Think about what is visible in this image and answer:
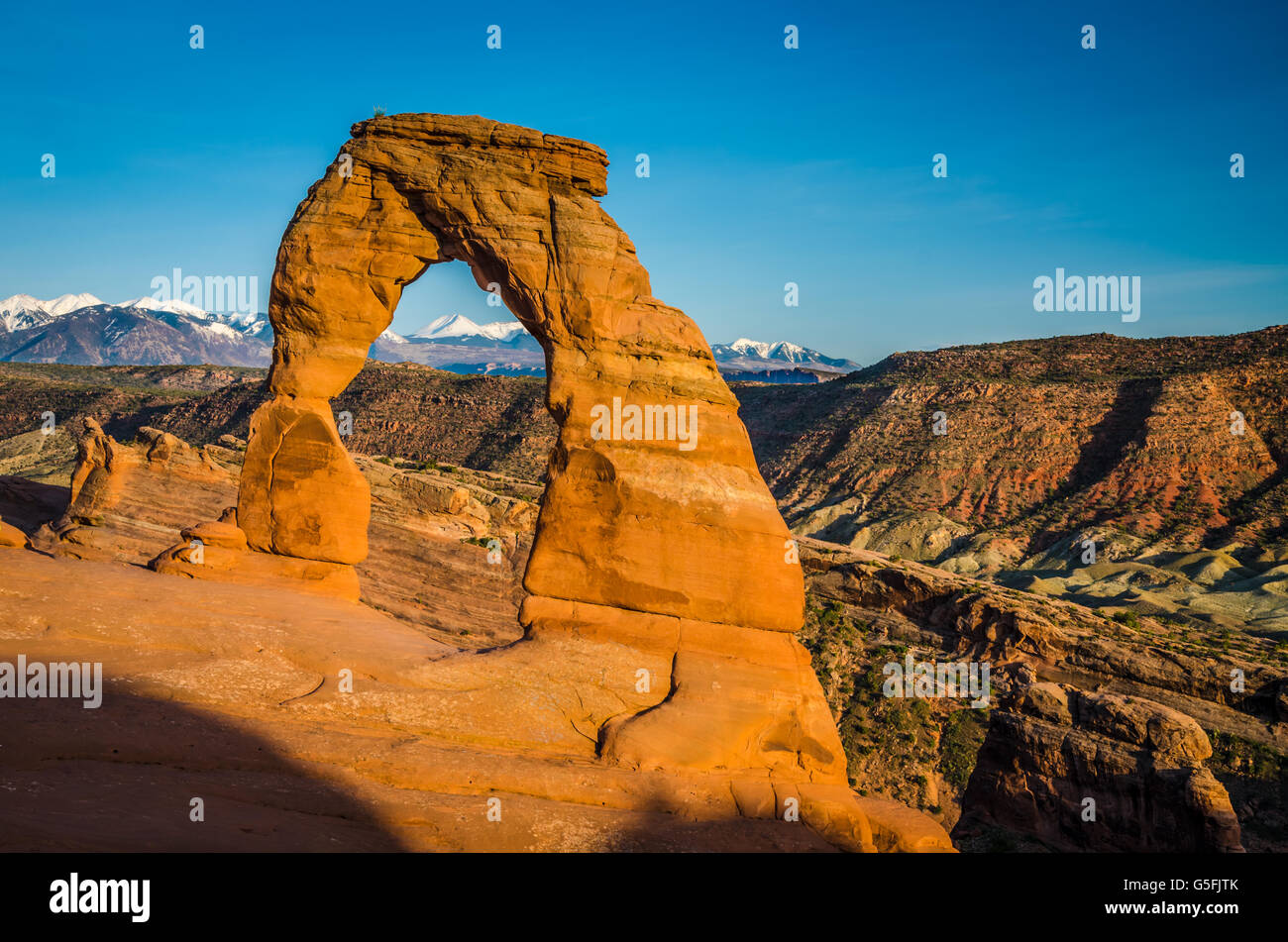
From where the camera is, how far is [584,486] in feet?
46.0

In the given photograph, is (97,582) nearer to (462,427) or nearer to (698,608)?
(698,608)

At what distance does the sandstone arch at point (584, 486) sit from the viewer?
485 inches

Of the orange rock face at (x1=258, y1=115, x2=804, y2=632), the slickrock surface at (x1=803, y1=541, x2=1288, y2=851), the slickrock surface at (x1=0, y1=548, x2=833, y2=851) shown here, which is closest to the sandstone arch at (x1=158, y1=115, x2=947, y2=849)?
the orange rock face at (x1=258, y1=115, x2=804, y2=632)

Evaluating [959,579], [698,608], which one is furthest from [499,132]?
[959,579]

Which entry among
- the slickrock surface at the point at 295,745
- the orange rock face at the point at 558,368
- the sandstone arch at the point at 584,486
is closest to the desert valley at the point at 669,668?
the slickrock surface at the point at 295,745

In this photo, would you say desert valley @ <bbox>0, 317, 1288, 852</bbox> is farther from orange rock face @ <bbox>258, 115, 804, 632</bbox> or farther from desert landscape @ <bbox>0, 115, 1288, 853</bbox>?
orange rock face @ <bbox>258, 115, 804, 632</bbox>

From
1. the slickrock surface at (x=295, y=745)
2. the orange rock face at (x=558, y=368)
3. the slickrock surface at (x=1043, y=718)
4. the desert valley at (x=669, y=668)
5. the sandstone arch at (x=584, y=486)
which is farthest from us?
the slickrock surface at (x=1043, y=718)

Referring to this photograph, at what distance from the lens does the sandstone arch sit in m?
12.3

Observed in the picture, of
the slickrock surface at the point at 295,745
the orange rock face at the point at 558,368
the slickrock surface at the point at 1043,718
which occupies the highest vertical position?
the orange rock face at the point at 558,368

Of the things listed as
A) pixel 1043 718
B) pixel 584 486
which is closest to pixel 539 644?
pixel 584 486

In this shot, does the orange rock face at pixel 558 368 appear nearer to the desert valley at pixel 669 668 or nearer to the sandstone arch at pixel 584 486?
the sandstone arch at pixel 584 486

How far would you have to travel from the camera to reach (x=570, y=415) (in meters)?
14.3

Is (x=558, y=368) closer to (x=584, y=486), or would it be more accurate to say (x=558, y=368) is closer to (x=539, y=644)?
(x=584, y=486)
